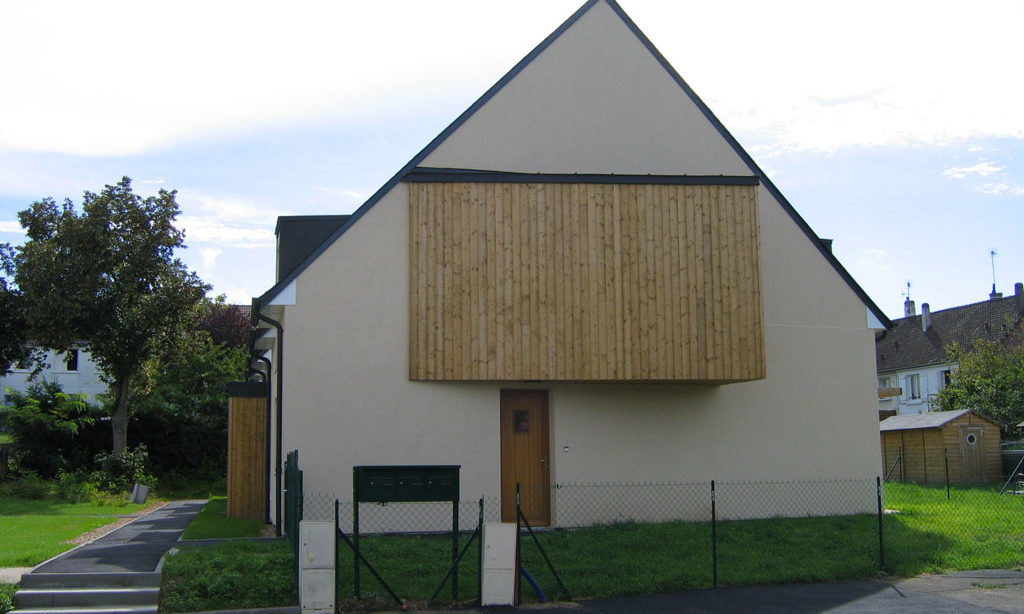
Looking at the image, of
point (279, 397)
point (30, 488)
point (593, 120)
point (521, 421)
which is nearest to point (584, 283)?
point (521, 421)

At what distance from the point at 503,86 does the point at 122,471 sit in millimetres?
17062

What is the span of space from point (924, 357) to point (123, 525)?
4652cm

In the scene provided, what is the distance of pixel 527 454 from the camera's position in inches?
648

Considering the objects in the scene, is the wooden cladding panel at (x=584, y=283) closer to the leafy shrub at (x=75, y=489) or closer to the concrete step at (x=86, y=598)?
the concrete step at (x=86, y=598)

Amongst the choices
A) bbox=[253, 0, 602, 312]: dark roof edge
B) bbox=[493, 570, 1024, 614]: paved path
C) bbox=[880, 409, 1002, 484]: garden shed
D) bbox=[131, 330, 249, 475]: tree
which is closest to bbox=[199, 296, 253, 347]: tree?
bbox=[131, 330, 249, 475]: tree

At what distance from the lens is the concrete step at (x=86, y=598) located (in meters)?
10.8

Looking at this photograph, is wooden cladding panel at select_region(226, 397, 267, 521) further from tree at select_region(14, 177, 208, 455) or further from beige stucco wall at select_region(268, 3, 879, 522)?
tree at select_region(14, 177, 208, 455)

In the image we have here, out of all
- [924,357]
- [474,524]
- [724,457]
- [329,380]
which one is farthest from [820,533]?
[924,357]

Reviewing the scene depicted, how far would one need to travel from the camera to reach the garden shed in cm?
2920

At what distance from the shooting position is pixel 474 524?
52.5ft

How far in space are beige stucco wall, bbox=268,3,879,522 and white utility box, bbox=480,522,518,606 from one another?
17.1 feet

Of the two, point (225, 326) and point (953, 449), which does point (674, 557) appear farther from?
point (225, 326)

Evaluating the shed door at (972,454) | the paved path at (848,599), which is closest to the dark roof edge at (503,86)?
the paved path at (848,599)

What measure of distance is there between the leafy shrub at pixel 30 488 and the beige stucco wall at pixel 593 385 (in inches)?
496
